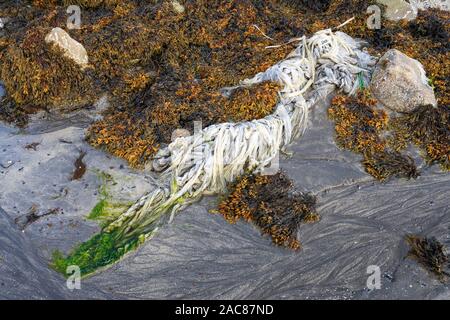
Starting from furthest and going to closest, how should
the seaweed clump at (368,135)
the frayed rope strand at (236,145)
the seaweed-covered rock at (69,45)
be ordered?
the seaweed-covered rock at (69,45)
the seaweed clump at (368,135)
the frayed rope strand at (236,145)

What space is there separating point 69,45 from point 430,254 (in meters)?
5.51

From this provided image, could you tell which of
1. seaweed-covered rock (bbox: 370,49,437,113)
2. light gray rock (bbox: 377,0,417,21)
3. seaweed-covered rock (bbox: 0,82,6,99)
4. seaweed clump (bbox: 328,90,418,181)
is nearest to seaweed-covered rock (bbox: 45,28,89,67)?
seaweed-covered rock (bbox: 0,82,6,99)

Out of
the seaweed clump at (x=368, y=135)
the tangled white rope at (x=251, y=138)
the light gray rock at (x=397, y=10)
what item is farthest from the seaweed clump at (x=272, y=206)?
the light gray rock at (x=397, y=10)

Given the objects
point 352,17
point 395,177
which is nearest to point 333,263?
point 395,177

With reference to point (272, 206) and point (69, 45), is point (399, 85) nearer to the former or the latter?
point (272, 206)

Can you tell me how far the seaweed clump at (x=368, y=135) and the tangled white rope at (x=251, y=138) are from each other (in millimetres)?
290

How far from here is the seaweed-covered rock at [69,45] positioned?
703 centimetres

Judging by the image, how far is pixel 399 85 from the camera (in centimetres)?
671

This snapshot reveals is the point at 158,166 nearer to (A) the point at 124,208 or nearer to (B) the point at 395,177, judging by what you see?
(A) the point at 124,208

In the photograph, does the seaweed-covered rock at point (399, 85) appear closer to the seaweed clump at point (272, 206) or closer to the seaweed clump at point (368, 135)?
the seaweed clump at point (368, 135)

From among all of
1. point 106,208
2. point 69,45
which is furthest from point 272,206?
point 69,45

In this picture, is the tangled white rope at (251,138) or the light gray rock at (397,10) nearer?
the tangled white rope at (251,138)

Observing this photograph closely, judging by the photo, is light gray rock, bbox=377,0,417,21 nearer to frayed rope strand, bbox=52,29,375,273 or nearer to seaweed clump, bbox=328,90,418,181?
frayed rope strand, bbox=52,29,375,273

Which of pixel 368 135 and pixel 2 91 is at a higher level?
pixel 2 91
